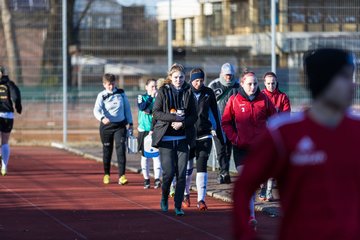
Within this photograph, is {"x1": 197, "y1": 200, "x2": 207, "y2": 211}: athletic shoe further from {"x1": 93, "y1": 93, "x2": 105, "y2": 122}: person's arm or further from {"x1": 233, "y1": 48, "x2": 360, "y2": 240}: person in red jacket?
{"x1": 233, "y1": 48, "x2": 360, "y2": 240}: person in red jacket

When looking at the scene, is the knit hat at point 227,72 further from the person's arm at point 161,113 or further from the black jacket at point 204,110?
the person's arm at point 161,113

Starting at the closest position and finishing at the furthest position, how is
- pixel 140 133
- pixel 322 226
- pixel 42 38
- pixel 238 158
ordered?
pixel 322 226 < pixel 238 158 < pixel 140 133 < pixel 42 38

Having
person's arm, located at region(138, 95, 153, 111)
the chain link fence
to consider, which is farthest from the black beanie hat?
the chain link fence

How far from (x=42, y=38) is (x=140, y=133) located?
1303cm

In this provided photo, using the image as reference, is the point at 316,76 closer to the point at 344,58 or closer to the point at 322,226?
the point at 344,58

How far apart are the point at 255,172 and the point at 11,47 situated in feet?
79.8

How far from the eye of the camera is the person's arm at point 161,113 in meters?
12.2

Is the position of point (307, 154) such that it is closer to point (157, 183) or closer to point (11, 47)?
point (157, 183)

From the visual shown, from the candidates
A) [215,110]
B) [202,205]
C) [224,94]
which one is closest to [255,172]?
[202,205]

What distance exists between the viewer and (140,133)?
16.2 m

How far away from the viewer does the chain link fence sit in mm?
28328

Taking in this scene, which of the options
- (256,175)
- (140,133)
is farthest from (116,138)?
(256,175)

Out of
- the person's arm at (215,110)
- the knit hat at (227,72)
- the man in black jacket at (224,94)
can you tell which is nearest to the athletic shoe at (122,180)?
the man in black jacket at (224,94)

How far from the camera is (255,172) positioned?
15.6 feet
